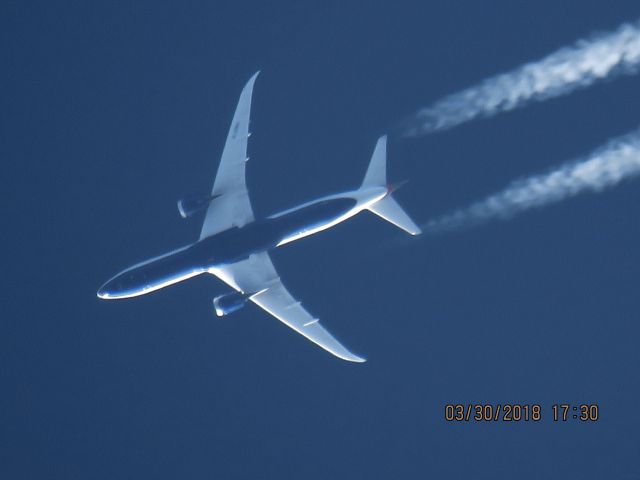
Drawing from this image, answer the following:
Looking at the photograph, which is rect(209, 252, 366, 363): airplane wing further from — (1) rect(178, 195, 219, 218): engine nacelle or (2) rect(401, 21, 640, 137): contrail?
(2) rect(401, 21, 640, 137): contrail

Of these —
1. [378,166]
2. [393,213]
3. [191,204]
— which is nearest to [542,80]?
[378,166]

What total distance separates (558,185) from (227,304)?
15607 millimetres

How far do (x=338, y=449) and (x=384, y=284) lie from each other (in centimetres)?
808

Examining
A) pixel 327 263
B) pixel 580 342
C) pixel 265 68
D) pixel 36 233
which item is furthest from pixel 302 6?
pixel 580 342

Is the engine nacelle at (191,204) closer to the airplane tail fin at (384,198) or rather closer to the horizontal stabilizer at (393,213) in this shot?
the airplane tail fin at (384,198)

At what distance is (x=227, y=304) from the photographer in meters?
45.3

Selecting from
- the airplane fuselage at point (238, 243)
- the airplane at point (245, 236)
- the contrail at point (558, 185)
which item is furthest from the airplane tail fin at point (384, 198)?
the contrail at point (558, 185)

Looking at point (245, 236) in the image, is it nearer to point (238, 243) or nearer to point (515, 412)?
point (238, 243)

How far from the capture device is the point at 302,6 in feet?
174

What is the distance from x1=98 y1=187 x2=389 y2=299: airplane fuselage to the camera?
1762 inches

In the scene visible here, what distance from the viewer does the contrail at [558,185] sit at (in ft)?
150

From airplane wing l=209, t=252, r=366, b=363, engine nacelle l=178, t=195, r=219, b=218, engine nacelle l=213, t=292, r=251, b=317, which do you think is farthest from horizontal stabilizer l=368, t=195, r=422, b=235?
engine nacelle l=178, t=195, r=219, b=218

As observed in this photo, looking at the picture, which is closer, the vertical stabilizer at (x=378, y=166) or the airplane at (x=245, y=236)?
the airplane at (x=245, y=236)

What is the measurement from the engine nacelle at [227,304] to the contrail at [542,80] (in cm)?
1126
